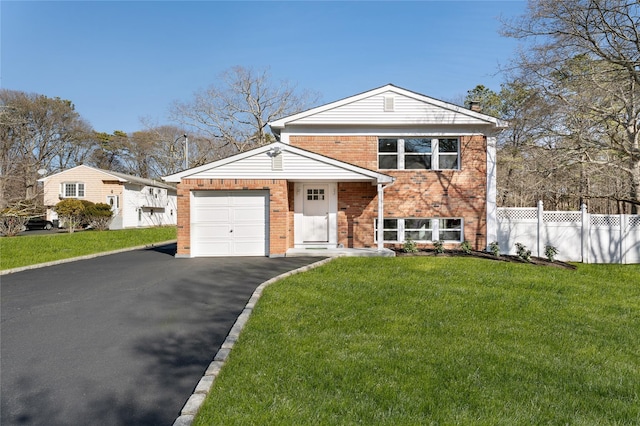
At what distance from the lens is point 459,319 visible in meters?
5.85

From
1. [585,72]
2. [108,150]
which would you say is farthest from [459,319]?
[108,150]

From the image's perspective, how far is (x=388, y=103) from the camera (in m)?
14.1

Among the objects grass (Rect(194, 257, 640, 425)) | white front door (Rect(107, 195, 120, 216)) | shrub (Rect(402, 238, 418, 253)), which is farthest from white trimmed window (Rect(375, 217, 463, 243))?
white front door (Rect(107, 195, 120, 216))

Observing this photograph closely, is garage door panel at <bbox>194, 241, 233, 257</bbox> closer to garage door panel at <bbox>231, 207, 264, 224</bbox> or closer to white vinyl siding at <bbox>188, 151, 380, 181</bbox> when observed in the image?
garage door panel at <bbox>231, 207, 264, 224</bbox>

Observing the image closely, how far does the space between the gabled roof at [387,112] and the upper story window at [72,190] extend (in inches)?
989

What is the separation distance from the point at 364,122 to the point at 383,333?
10.1 m

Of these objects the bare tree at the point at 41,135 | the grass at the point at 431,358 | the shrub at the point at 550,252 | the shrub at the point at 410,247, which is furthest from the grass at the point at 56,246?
the bare tree at the point at 41,135

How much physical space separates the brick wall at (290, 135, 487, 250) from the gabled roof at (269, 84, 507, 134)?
67cm

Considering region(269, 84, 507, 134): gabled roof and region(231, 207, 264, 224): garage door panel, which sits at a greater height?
region(269, 84, 507, 134): gabled roof

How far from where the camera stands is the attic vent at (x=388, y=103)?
14070mm

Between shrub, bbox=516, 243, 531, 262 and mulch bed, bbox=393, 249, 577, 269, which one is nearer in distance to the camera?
mulch bed, bbox=393, 249, 577, 269

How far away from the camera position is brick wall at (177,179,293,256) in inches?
483

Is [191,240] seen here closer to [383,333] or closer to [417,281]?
[417,281]

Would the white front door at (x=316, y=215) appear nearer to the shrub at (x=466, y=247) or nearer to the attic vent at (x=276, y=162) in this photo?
the attic vent at (x=276, y=162)
